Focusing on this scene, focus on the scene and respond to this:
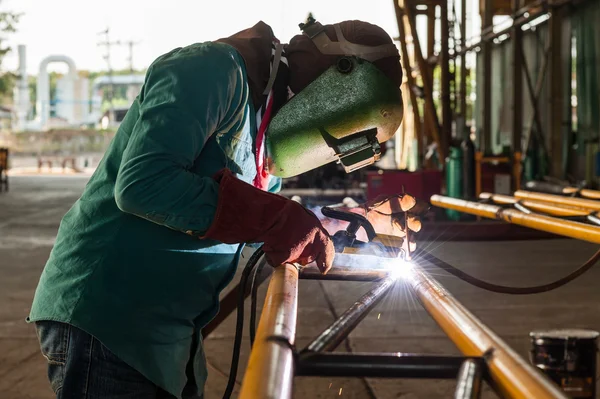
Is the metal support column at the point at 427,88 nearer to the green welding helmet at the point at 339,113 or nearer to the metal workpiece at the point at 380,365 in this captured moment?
the green welding helmet at the point at 339,113

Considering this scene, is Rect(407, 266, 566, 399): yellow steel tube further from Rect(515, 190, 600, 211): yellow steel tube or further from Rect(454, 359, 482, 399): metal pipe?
Rect(515, 190, 600, 211): yellow steel tube

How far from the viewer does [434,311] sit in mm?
1738

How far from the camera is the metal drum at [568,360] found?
2803 mm

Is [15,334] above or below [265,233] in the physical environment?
below

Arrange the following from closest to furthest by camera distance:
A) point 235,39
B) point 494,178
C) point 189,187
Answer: point 189,187 < point 235,39 < point 494,178

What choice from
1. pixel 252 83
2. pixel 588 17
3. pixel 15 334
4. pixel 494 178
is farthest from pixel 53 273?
pixel 588 17

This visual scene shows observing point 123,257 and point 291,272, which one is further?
point 291,272

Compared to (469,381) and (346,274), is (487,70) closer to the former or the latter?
(346,274)

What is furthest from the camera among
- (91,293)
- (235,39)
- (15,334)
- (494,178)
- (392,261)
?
(494,178)

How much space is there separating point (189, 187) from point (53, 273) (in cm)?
49

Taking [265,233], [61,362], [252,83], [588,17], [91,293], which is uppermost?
[588,17]

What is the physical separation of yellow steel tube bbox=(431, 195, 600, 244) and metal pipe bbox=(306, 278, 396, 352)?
94 centimetres

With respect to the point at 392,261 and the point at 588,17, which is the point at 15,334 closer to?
the point at 392,261

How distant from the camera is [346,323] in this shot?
175 cm
